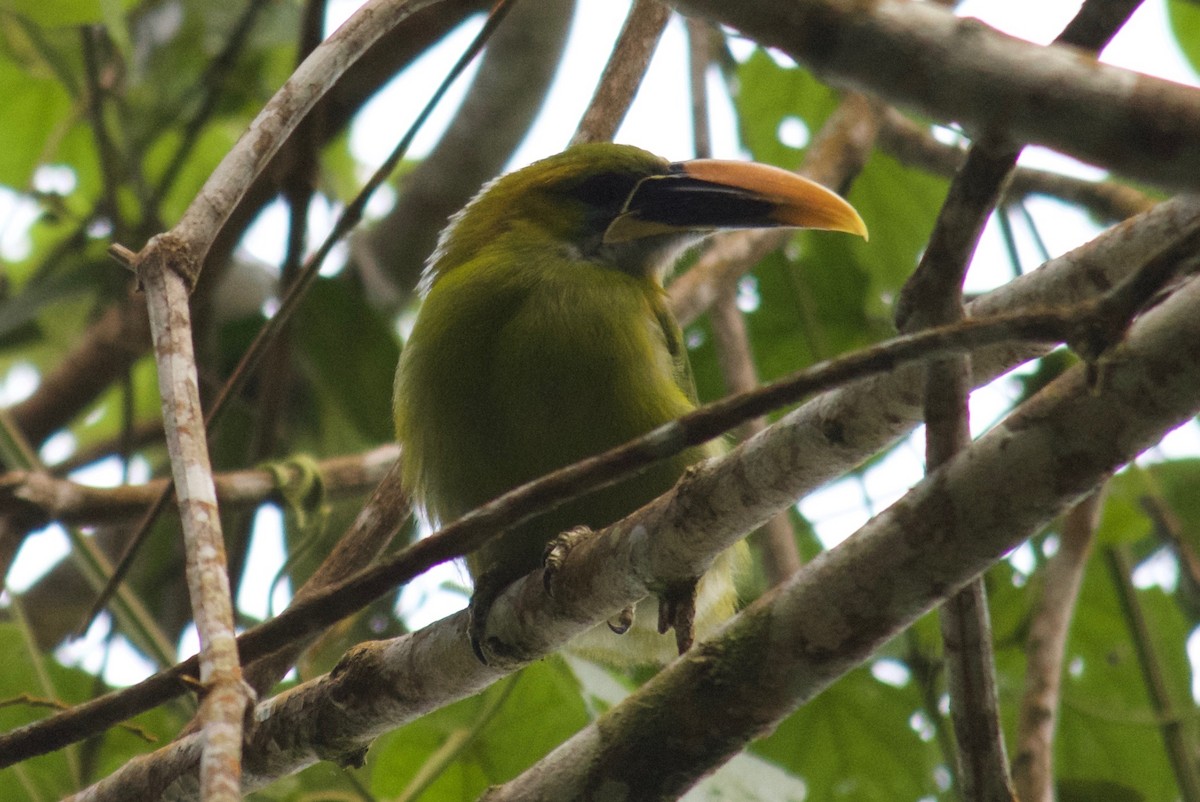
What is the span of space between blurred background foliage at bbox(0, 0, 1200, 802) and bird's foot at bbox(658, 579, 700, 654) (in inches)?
20.8

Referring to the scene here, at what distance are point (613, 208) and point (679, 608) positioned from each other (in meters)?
1.34

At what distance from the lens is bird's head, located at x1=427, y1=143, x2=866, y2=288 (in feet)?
9.31

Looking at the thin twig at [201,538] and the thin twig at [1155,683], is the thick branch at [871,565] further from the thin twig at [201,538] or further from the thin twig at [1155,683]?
the thin twig at [1155,683]

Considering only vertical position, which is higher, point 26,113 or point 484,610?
point 26,113

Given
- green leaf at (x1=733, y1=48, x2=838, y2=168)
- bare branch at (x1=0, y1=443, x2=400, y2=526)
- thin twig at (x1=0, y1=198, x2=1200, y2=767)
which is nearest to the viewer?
thin twig at (x1=0, y1=198, x2=1200, y2=767)

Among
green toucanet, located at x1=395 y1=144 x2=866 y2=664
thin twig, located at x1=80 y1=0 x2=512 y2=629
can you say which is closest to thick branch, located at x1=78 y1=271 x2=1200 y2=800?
green toucanet, located at x1=395 y1=144 x2=866 y2=664

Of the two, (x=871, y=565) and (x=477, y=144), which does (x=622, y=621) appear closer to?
(x=871, y=565)

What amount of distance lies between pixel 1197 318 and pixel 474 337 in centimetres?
155

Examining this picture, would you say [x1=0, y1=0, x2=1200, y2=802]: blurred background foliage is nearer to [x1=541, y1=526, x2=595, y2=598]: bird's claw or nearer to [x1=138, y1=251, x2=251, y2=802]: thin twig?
[x1=541, y1=526, x2=595, y2=598]: bird's claw

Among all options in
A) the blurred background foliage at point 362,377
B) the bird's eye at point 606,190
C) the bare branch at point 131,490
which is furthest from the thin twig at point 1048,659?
the bare branch at point 131,490

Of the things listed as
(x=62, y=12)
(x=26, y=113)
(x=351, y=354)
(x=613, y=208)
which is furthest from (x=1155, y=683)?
(x=26, y=113)

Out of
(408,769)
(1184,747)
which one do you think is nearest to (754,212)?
(408,769)

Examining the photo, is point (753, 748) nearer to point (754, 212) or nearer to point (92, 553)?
point (754, 212)

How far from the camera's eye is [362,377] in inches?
162
